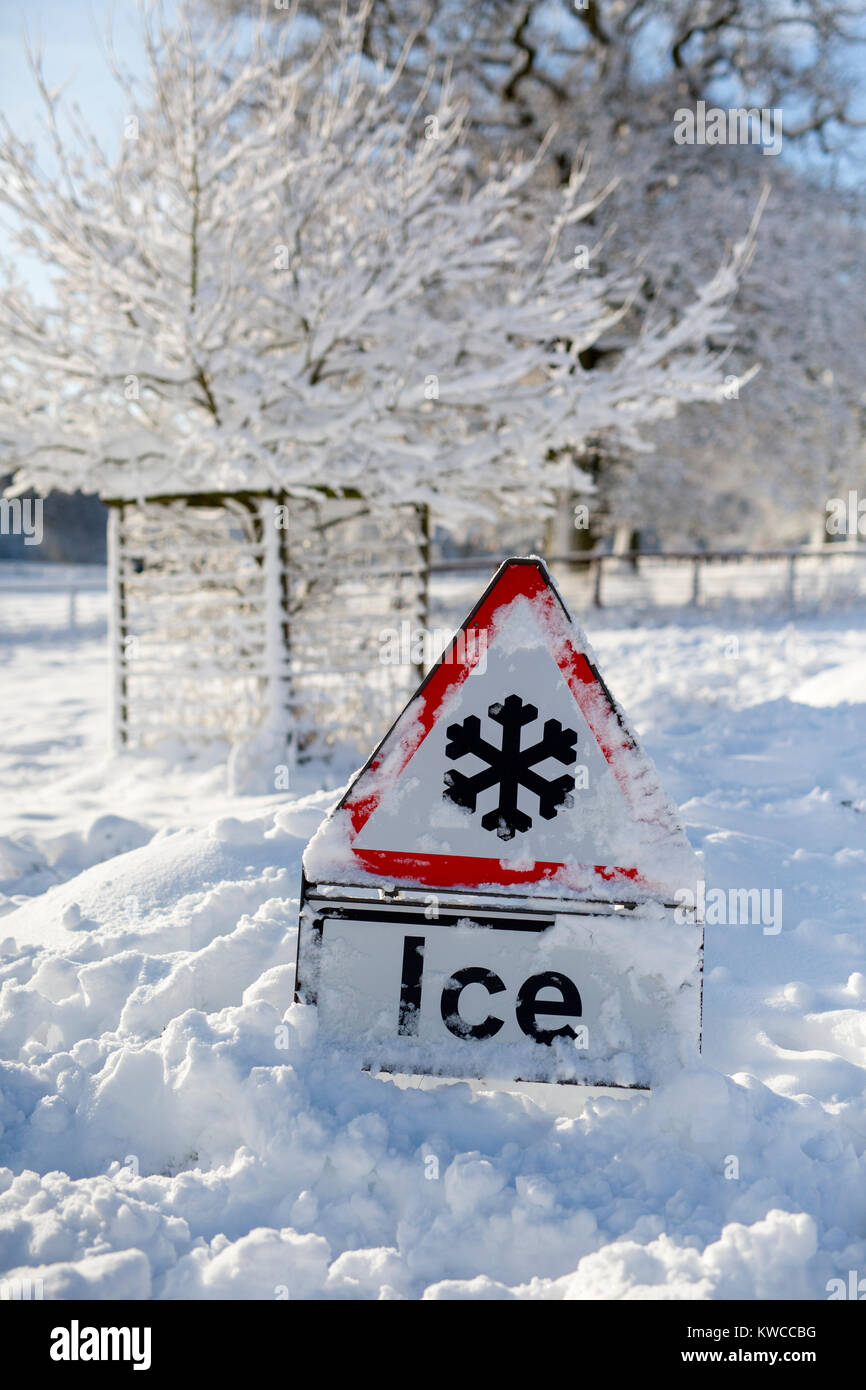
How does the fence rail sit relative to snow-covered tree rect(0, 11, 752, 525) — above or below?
below

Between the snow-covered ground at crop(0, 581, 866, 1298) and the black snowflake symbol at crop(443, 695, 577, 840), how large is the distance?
64 centimetres

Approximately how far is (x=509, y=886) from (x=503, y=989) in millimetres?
237

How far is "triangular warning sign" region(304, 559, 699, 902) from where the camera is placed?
210 cm

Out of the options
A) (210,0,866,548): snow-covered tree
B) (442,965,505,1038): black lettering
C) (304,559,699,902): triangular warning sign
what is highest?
(210,0,866,548): snow-covered tree

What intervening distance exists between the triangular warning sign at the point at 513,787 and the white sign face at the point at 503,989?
85 mm

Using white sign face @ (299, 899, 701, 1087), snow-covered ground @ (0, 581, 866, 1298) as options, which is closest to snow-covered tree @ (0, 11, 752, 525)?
snow-covered ground @ (0, 581, 866, 1298)

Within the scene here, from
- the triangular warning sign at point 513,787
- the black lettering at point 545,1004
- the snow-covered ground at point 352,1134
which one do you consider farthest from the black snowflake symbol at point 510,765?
the snow-covered ground at point 352,1134

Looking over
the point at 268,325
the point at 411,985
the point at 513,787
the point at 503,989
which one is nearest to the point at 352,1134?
the point at 411,985

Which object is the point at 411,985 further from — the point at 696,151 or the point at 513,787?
the point at 696,151

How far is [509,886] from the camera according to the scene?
2.10 m

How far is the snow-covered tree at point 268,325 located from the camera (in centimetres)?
563

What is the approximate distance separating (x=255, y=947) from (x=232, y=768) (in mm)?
3069

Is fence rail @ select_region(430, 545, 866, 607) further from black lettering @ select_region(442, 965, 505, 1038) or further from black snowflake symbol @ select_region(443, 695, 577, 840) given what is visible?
black lettering @ select_region(442, 965, 505, 1038)
